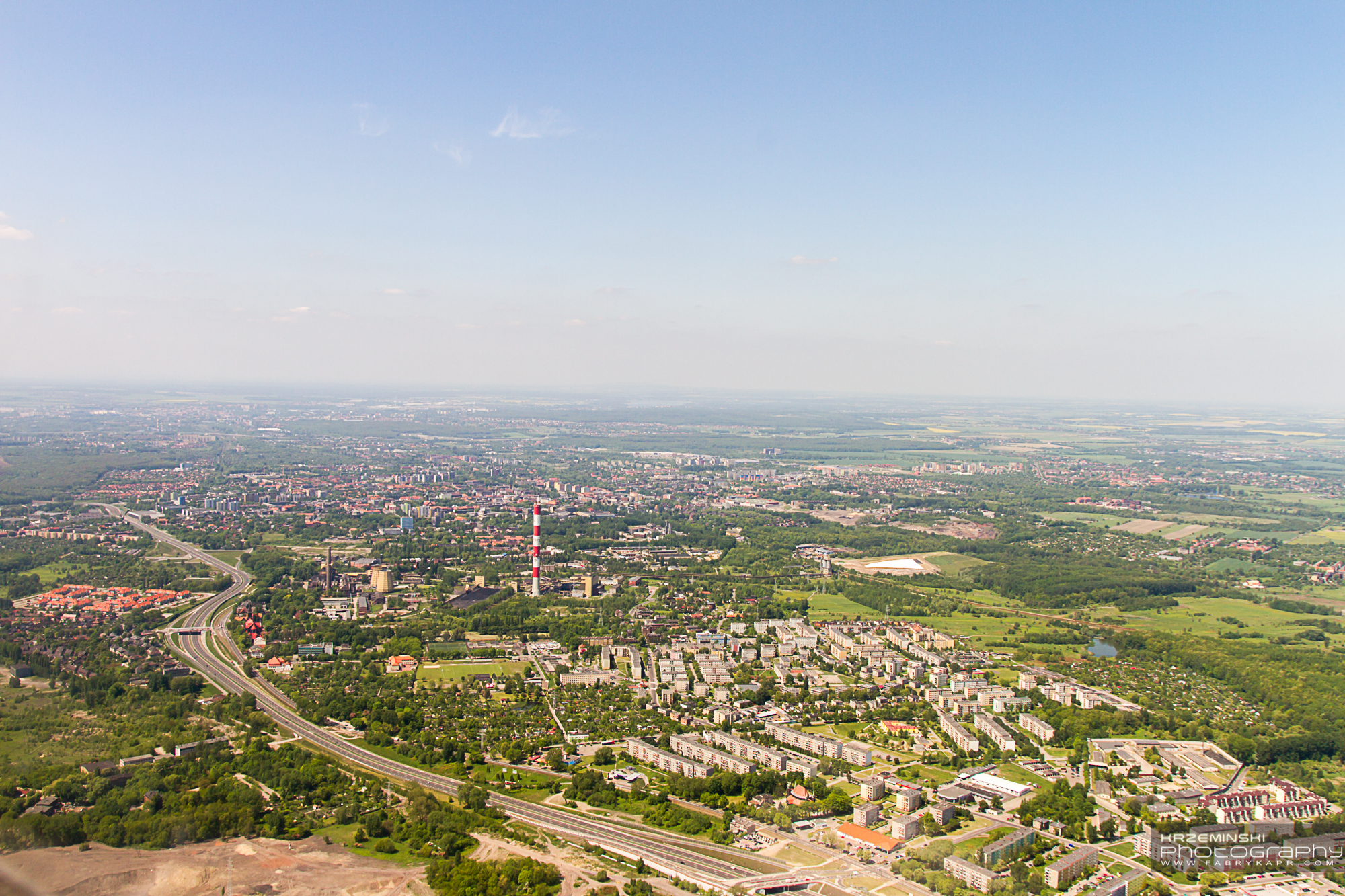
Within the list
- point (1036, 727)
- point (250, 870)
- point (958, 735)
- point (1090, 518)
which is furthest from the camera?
point (1090, 518)

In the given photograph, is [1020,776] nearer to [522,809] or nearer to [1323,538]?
[522,809]

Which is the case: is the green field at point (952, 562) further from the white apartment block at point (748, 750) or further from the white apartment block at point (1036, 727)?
the white apartment block at point (748, 750)

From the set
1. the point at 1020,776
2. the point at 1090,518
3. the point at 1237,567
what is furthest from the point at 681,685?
the point at 1090,518

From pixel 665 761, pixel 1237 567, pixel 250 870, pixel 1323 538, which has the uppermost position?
pixel 1323 538

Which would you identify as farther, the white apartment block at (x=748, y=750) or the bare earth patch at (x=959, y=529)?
the bare earth patch at (x=959, y=529)

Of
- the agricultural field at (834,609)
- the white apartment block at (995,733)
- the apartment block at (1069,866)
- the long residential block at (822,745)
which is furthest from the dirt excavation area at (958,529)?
the apartment block at (1069,866)

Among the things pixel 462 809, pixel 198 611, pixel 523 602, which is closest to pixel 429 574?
pixel 523 602
